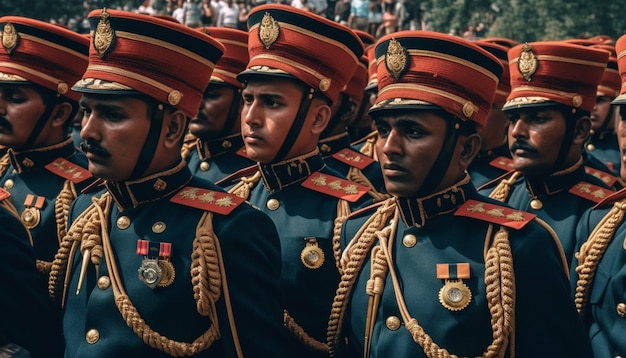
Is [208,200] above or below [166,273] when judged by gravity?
above

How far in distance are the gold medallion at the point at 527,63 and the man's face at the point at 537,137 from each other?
11.0 inches

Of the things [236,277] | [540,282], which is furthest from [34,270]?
[540,282]

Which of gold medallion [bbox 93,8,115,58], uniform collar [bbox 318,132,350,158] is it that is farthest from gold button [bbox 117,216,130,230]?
uniform collar [bbox 318,132,350,158]

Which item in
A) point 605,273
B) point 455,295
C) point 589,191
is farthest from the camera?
point 589,191

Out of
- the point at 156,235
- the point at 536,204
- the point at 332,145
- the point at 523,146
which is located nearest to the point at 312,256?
the point at 156,235

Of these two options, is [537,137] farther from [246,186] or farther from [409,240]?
[409,240]

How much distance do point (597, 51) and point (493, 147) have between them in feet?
6.82

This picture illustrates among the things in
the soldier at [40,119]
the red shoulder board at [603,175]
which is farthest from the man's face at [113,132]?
the red shoulder board at [603,175]

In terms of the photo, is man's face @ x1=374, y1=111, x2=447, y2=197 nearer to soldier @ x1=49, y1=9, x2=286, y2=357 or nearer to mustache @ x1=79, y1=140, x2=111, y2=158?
soldier @ x1=49, y1=9, x2=286, y2=357

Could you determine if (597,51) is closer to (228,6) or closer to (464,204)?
(464,204)

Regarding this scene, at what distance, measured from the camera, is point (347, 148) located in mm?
7980

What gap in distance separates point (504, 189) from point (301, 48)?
2275 millimetres

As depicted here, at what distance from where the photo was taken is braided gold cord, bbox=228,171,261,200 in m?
6.59

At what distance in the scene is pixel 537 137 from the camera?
6785mm
